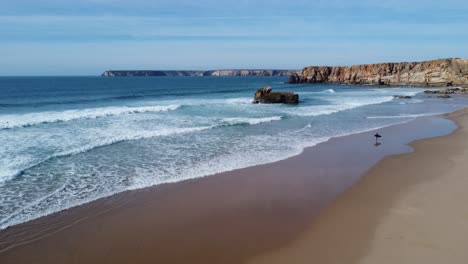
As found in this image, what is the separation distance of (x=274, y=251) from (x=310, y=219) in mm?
1681

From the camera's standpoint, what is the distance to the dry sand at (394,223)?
6.33m

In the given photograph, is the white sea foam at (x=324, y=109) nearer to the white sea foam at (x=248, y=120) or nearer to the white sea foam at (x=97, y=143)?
the white sea foam at (x=248, y=120)

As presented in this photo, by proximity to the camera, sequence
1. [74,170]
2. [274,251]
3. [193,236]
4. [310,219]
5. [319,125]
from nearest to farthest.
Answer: [274,251] < [193,236] < [310,219] < [74,170] < [319,125]

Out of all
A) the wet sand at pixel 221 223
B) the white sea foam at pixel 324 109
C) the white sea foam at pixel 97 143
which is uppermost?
the white sea foam at pixel 97 143

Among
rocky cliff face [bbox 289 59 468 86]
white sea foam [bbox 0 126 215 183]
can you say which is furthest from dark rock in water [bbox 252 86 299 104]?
rocky cliff face [bbox 289 59 468 86]

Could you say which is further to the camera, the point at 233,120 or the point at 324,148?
the point at 233,120

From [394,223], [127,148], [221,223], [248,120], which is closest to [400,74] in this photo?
[248,120]

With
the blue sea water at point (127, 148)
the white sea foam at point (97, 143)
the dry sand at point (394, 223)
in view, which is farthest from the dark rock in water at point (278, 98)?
the dry sand at point (394, 223)

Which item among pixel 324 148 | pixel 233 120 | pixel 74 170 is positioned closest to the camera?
pixel 74 170

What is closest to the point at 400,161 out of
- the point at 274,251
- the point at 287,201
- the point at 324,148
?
the point at 324,148

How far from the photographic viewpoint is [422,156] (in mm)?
13719

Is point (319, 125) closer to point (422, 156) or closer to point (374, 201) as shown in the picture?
point (422, 156)

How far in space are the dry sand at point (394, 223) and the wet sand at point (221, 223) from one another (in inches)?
1.5

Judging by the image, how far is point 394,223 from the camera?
7.65 m
